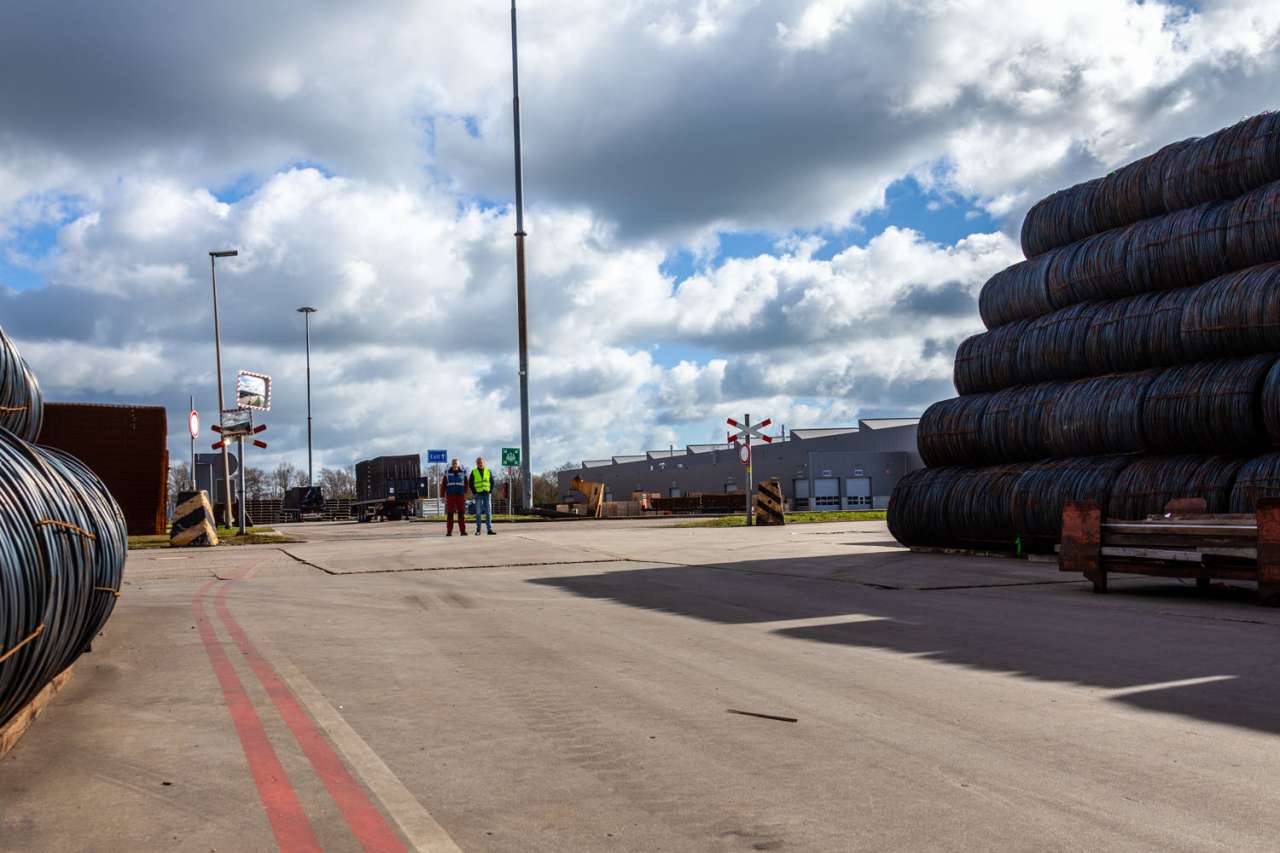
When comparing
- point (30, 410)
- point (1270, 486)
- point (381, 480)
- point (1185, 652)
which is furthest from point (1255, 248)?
point (381, 480)

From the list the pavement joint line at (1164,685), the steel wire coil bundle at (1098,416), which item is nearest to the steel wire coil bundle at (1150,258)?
the steel wire coil bundle at (1098,416)

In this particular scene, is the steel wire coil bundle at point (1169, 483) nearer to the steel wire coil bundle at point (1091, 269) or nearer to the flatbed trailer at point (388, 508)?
the steel wire coil bundle at point (1091, 269)

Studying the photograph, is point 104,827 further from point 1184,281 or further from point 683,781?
point 1184,281

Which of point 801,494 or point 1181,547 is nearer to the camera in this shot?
point 1181,547

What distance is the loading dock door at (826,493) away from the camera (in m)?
63.3

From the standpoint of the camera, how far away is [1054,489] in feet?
54.6

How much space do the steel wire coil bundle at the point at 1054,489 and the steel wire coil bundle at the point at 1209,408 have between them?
0.79m

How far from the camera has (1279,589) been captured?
10531mm

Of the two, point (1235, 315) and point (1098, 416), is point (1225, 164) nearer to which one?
point (1235, 315)

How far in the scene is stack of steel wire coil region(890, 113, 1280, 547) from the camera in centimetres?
1455

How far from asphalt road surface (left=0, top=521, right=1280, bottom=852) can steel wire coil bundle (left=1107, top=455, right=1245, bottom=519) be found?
3177 millimetres

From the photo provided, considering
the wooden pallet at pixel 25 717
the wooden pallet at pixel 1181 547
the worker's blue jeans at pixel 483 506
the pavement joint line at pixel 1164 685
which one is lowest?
the pavement joint line at pixel 1164 685

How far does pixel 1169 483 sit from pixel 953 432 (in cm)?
497

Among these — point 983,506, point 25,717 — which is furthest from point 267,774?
point 983,506
